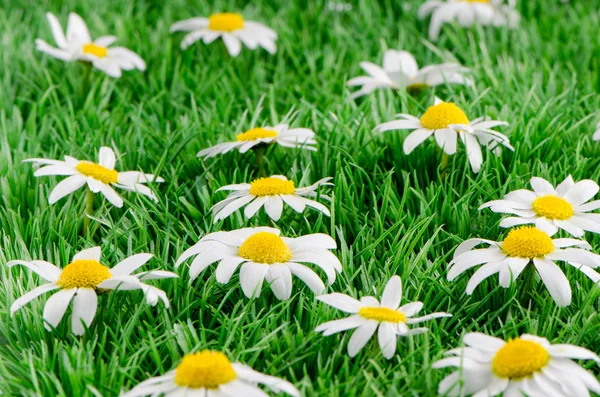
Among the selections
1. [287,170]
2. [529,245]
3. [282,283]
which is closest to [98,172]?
[287,170]

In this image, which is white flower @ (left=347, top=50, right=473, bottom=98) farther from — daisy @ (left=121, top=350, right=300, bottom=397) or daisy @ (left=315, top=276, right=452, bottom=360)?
daisy @ (left=121, top=350, right=300, bottom=397)

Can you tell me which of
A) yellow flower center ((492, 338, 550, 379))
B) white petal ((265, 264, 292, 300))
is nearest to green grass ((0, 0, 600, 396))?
white petal ((265, 264, 292, 300))

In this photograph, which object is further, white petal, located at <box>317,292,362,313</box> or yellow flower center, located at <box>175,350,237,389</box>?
white petal, located at <box>317,292,362,313</box>

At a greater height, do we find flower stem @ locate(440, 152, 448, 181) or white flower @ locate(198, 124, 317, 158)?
white flower @ locate(198, 124, 317, 158)

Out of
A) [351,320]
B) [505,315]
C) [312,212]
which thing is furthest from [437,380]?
[312,212]

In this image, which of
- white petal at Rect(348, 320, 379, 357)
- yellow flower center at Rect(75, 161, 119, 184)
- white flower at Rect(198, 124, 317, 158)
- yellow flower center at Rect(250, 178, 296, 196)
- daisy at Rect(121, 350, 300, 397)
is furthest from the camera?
white flower at Rect(198, 124, 317, 158)

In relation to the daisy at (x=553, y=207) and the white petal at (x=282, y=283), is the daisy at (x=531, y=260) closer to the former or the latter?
the daisy at (x=553, y=207)

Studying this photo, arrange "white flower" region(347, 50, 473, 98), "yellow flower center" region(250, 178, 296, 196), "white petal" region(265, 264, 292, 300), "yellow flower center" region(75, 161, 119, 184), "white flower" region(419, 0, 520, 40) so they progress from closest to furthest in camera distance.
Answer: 1. "white petal" region(265, 264, 292, 300)
2. "yellow flower center" region(250, 178, 296, 196)
3. "yellow flower center" region(75, 161, 119, 184)
4. "white flower" region(347, 50, 473, 98)
5. "white flower" region(419, 0, 520, 40)
